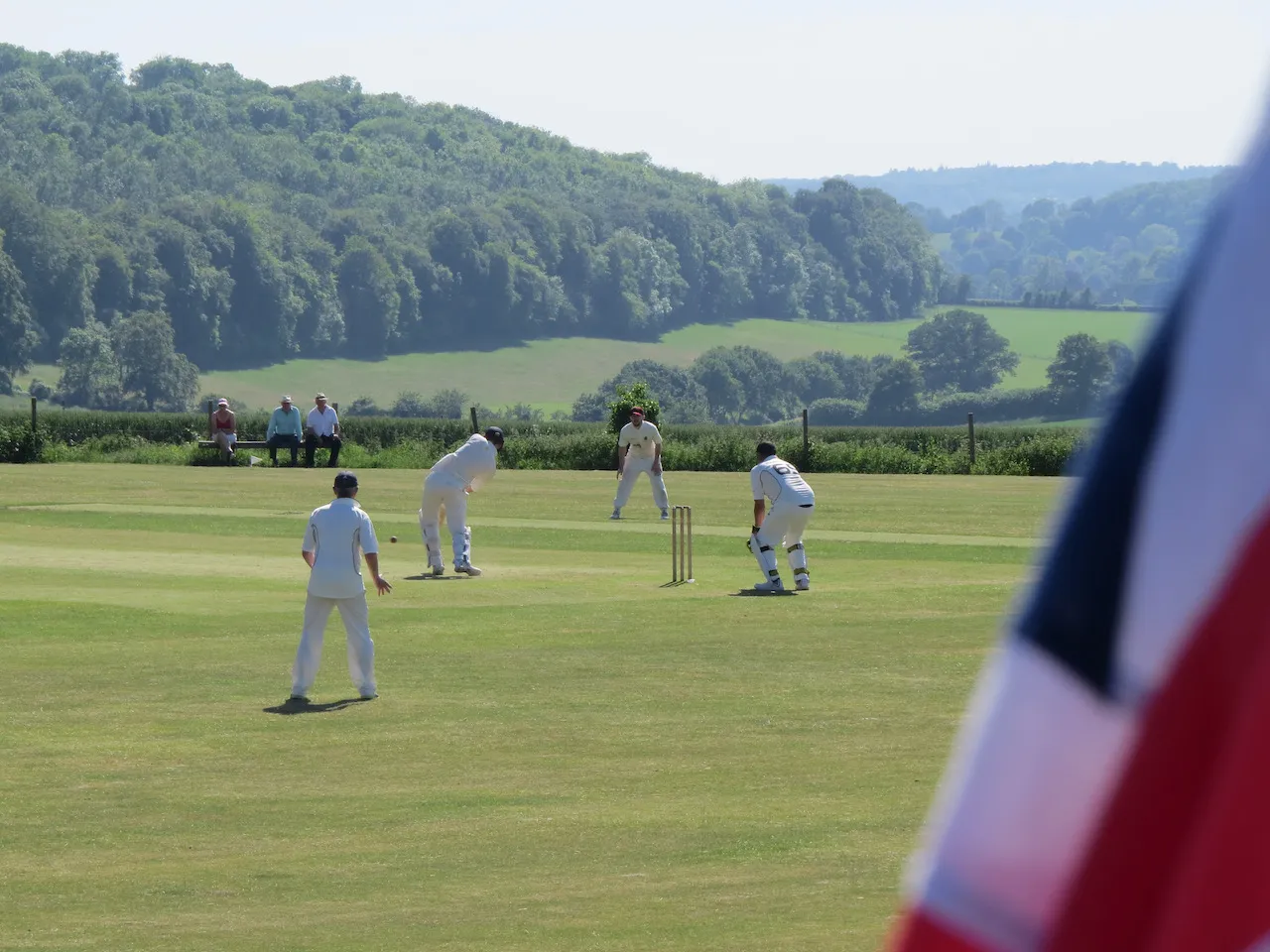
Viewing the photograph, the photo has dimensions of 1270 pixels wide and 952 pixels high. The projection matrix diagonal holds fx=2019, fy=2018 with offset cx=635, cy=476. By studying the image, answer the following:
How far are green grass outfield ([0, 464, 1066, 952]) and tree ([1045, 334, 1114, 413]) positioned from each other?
8961cm

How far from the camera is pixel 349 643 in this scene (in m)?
15.5

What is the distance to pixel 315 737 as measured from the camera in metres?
13.9

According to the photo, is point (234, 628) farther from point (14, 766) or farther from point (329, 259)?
point (329, 259)

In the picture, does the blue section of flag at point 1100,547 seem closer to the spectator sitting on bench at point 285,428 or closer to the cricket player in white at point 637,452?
the cricket player in white at point 637,452

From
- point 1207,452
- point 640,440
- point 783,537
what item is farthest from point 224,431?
point 1207,452

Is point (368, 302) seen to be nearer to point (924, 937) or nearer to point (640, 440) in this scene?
point (640, 440)

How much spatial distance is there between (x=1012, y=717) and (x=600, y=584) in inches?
913

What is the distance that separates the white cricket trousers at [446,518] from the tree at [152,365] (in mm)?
118335

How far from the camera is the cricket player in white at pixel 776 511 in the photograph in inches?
878

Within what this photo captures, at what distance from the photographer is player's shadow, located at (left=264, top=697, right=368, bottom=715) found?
15.2m

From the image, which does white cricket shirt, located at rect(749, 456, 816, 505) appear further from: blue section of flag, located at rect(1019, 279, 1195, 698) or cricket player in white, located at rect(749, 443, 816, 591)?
blue section of flag, located at rect(1019, 279, 1195, 698)

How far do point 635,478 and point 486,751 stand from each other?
67.4ft

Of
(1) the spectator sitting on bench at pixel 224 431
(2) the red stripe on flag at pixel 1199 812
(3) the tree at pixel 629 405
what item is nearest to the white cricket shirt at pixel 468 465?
(2) the red stripe on flag at pixel 1199 812

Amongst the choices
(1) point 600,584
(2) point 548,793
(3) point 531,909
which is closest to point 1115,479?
(3) point 531,909
